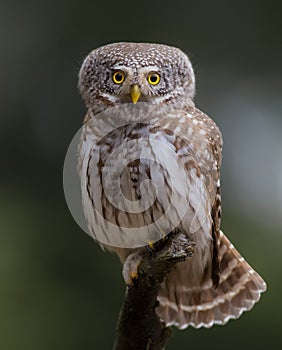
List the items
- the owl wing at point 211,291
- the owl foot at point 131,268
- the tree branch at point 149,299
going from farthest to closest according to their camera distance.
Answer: the owl wing at point 211,291, the owl foot at point 131,268, the tree branch at point 149,299

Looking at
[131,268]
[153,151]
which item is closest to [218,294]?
[131,268]

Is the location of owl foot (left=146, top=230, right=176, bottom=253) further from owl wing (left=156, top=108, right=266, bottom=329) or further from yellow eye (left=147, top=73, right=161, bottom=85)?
yellow eye (left=147, top=73, right=161, bottom=85)

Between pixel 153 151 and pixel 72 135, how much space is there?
4090mm

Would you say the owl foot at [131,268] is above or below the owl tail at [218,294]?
above

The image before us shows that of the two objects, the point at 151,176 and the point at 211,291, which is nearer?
the point at 151,176

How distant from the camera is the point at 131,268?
4355 millimetres

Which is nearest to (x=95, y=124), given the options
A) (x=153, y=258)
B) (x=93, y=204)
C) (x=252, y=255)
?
(x=93, y=204)

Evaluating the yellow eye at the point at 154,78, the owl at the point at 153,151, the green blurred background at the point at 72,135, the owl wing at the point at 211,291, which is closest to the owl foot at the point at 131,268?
the owl at the point at 153,151

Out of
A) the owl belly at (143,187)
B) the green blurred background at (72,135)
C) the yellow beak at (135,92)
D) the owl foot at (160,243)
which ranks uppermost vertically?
the yellow beak at (135,92)

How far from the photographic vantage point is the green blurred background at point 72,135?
738 centimetres

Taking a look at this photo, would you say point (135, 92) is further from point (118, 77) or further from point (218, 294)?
point (218, 294)

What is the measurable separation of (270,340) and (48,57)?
11.6 ft

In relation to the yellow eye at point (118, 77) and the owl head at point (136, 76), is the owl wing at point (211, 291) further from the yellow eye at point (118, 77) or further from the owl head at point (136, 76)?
the yellow eye at point (118, 77)

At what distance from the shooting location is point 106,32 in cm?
850
